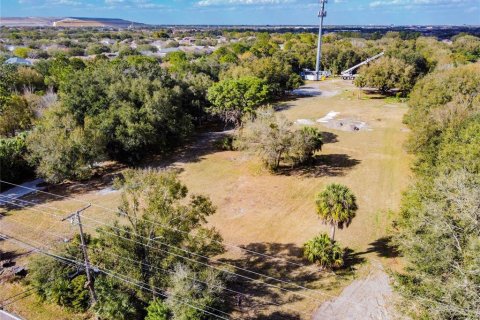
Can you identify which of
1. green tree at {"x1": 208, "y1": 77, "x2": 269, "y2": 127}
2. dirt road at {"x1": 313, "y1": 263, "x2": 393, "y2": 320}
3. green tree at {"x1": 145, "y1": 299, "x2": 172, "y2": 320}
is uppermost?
green tree at {"x1": 208, "y1": 77, "x2": 269, "y2": 127}

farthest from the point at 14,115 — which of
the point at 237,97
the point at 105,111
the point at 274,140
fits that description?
the point at 274,140

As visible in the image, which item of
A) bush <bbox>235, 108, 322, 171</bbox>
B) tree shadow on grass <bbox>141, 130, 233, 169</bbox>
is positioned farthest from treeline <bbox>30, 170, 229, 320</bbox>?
tree shadow on grass <bbox>141, 130, 233, 169</bbox>

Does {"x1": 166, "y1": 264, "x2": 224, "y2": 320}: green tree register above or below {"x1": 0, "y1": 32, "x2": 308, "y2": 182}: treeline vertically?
below

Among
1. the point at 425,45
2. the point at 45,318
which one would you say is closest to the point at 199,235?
the point at 45,318

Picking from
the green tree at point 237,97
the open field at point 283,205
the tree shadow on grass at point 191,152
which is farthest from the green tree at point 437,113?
the tree shadow on grass at point 191,152

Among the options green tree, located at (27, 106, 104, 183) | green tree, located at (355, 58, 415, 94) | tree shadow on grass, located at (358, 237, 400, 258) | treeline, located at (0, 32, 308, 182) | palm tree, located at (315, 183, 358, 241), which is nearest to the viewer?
palm tree, located at (315, 183, 358, 241)

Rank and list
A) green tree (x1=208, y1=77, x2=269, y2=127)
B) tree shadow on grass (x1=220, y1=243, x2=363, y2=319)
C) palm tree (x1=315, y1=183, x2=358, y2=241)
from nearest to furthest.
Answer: tree shadow on grass (x1=220, y1=243, x2=363, y2=319) < palm tree (x1=315, y1=183, x2=358, y2=241) < green tree (x1=208, y1=77, x2=269, y2=127)

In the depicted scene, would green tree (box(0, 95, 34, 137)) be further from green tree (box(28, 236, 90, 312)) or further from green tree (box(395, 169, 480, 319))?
green tree (box(395, 169, 480, 319))

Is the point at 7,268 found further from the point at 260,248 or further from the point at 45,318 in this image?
the point at 260,248
